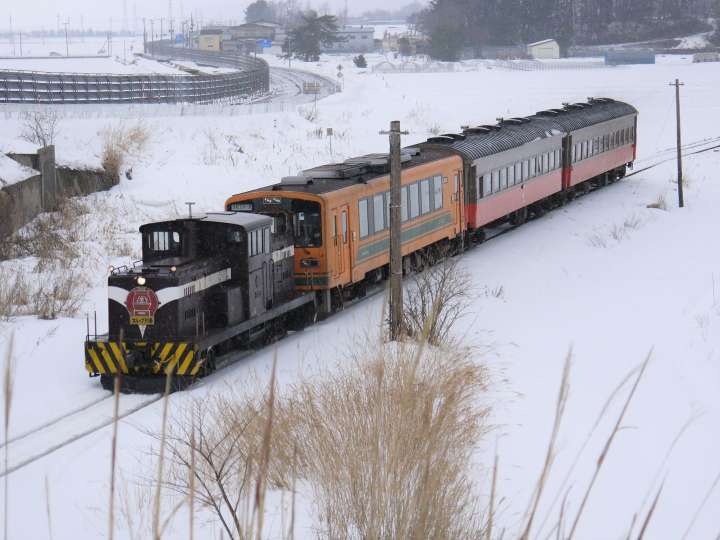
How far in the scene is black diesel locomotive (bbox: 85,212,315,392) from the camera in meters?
15.6

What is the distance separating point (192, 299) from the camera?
1603 centimetres

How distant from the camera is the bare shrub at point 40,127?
34562 millimetres

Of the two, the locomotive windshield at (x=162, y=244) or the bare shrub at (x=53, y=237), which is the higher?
the locomotive windshield at (x=162, y=244)

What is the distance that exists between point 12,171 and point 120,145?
7.52m

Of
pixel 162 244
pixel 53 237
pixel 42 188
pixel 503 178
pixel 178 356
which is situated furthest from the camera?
pixel 42 188

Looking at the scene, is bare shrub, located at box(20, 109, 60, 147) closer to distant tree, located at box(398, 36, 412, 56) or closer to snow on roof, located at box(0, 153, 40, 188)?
snow on roof, located at box(0, 153, 40, 188)

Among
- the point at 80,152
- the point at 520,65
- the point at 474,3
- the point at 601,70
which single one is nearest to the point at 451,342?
the point at 80,152

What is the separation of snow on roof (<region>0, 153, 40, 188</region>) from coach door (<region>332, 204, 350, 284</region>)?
10.9 metres

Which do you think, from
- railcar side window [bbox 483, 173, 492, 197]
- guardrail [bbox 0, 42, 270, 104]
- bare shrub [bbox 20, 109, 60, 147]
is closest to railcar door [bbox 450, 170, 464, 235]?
railcar side window [bbox 483, 173, 492, 197]

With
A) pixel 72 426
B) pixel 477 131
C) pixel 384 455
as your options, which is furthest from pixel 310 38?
pixel 384 455

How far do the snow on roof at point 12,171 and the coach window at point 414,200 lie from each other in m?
10.6

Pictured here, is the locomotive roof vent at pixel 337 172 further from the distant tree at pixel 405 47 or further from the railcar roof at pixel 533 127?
the distant tree at pixel 405 47

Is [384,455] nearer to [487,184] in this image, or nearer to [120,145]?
[487,184]

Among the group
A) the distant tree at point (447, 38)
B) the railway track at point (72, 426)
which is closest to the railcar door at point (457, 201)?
the railway track at point (72, 426)
